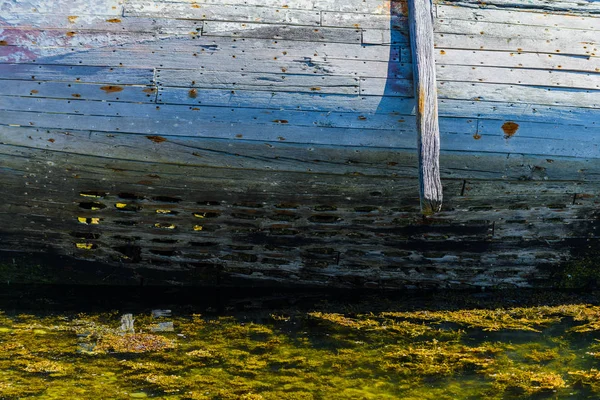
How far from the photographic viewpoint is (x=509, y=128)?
5.30 metres

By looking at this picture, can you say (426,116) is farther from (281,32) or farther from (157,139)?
(157,139)

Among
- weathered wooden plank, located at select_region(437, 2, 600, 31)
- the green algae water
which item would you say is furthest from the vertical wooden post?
the green algae water

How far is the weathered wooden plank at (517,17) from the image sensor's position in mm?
5559

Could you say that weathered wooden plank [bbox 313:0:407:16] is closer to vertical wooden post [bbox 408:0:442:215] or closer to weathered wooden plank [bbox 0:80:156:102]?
vertical wooden post [bbox 408:0:442:215]

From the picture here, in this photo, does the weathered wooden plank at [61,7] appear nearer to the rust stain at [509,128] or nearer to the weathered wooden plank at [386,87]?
the weathered wooden plank at [386,87]

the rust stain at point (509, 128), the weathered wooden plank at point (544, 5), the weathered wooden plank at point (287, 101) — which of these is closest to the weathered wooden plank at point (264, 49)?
the weathered wooden plank at point (287, 101)

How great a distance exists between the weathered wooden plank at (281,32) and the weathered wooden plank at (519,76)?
79 centimetres

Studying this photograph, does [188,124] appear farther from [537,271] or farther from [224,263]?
[537,271]

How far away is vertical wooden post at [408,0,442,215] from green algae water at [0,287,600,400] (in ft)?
3.49

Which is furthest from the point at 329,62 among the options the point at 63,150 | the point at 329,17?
the point at 63,150

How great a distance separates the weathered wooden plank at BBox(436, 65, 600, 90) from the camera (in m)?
5.34

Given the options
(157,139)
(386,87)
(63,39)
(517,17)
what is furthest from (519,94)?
(63,39)

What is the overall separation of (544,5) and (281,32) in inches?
89.3

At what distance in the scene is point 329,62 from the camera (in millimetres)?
5289
